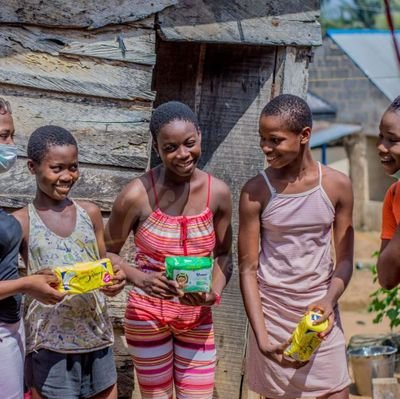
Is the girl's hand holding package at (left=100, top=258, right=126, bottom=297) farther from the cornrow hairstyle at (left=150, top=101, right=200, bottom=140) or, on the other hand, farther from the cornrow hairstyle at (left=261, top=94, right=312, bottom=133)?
the cornrow hairstyle at (left=261, top=94, right=312, bottom=133)

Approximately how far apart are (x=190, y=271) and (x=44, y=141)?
85 cm

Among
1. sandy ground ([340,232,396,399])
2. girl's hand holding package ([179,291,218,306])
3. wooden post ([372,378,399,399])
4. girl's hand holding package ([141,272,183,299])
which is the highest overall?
girl's hand holding package ([141,272,183,299])

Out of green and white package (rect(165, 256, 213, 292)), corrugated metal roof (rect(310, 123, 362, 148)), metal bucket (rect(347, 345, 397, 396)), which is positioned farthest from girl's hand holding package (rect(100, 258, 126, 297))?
corrugated metal roof (rect(310, 123, 362, 148))

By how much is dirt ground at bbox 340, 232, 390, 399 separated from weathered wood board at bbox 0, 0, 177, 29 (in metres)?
3.75

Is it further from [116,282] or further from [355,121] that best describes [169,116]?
[355,121]

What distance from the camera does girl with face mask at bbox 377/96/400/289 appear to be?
3.61m

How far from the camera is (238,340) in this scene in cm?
552

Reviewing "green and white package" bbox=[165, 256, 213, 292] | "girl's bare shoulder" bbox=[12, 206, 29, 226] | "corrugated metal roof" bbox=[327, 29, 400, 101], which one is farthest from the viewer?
"corrugated metal roof" bbox=[327, 29, 400, 101]

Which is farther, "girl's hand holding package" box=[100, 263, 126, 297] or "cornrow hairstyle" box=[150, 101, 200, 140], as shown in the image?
"cornrow hairstyle" box=[150, 101, 200, 140]

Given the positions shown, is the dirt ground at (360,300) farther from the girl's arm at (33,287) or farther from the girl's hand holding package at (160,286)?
the girl's arm at (33,287)

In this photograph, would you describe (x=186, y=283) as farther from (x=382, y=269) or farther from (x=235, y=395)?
(x=235, y=395)

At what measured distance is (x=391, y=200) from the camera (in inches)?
153

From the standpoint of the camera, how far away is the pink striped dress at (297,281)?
13.1 feet

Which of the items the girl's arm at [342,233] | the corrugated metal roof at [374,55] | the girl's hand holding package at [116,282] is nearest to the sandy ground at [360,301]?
the corrugated metal roof at [374,55]
